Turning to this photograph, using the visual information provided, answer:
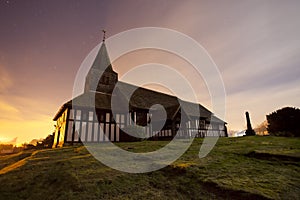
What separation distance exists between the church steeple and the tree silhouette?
17.7m

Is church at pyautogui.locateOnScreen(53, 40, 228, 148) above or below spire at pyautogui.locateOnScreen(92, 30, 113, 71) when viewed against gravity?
below

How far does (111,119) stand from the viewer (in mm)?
17516

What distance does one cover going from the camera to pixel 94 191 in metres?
4.77

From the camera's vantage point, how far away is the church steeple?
2129cm

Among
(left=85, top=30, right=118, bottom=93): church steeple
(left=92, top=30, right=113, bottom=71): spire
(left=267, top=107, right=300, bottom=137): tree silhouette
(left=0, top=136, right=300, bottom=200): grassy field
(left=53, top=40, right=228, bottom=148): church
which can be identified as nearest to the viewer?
(left=0, top=136, right=300, bottom=200): grassy field

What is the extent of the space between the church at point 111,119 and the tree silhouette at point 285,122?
27.0 feet

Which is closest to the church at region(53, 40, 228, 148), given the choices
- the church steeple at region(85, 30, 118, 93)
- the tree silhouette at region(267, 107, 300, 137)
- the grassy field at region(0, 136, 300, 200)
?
the church steeple at region(85, 30, 118, 93)

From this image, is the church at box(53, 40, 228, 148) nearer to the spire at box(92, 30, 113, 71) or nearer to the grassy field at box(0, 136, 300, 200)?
the spire at box(92, 30, 113, 71)

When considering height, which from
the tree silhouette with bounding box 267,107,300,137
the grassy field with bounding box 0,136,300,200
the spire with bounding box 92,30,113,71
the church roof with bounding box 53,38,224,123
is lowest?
the grassy field with bounding box 0,136,300,200

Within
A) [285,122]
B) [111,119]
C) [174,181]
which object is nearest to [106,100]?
[111,119]

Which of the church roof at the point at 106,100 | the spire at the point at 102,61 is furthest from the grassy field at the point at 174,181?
the spire at the point at 102,61

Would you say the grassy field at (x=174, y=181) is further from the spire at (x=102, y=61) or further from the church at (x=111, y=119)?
the spire at (x=102, y=61)

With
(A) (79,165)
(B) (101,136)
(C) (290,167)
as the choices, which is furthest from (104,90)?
(C) (290,167)

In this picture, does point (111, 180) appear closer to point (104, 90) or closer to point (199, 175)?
point (199, 175)
